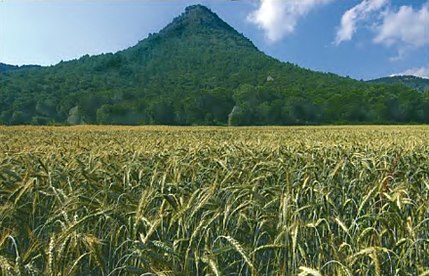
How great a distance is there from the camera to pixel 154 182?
12.6ft

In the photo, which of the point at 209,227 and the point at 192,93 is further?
the point at 192,93

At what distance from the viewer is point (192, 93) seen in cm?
9056

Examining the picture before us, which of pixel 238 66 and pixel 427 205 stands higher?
pixel 238 66

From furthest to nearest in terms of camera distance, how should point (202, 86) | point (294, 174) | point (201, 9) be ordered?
1. point (201, 9)
2. point (202, 86)
3. point (294, 174)

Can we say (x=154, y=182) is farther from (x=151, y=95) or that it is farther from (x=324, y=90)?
(x=324, y=90)

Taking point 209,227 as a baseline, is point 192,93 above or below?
above

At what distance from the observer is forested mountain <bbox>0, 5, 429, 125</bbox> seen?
7600cm

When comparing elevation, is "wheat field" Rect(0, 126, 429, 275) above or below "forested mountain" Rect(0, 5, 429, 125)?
below

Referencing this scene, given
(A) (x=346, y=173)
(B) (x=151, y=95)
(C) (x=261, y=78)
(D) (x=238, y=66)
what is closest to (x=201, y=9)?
(D) (x=238, y=66)

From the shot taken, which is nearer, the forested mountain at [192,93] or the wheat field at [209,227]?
the wheat field at [209,227]

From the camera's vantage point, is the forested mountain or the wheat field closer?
the wheat field

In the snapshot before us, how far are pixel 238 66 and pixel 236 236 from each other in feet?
415

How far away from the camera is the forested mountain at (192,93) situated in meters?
76.0

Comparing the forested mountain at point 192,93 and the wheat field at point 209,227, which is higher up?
the forested mountain at point 192,93
